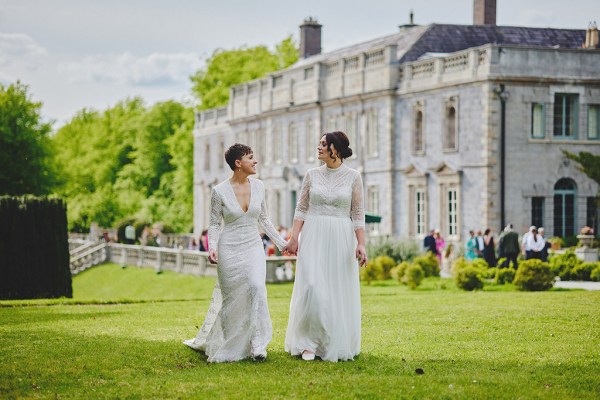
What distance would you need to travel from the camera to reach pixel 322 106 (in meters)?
53.4

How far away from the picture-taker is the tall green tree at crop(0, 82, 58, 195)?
2549 inches

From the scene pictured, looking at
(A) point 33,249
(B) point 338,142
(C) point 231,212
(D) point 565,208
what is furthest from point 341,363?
(D) point 565,208

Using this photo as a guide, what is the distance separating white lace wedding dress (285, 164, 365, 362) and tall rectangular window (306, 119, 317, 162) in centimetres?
4203

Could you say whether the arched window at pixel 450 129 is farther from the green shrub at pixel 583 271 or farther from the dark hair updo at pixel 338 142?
the dark hair updo at pixel 338 142

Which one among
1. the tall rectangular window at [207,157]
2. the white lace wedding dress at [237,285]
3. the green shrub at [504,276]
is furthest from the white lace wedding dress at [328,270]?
the tall rectangular window at [207,157]

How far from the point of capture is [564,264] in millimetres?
30047

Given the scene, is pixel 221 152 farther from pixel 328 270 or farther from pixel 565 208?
pixel 328 270

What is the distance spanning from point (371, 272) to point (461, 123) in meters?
13.1

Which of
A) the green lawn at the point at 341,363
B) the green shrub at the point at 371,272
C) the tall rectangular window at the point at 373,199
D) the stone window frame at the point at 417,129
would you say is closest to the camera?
the green lawn at the point at 341,363

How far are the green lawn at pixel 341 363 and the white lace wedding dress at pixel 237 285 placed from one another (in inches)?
9.3

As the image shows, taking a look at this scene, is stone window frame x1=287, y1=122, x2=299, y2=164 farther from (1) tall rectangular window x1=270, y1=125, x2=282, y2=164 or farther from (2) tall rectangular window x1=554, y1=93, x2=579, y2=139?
(2) tall rectangular window x1=554, y1=93, x2=579, y2=139

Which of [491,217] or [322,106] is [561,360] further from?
[322,106]

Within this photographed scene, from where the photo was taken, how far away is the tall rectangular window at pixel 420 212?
150 ft

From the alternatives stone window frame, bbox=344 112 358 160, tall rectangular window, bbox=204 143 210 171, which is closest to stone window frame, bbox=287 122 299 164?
stone window frame, bbox=344 112 358 160
